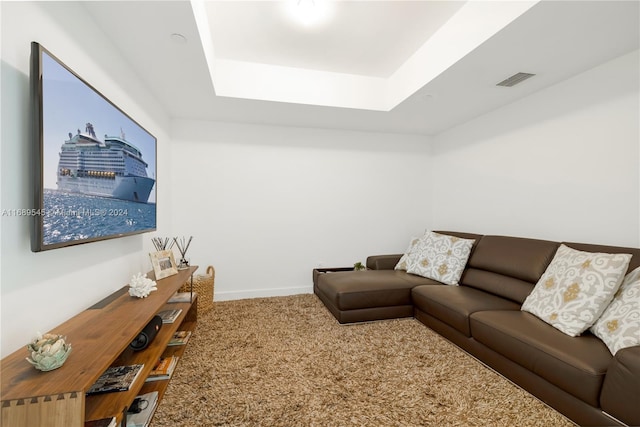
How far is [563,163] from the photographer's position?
252 centimetres

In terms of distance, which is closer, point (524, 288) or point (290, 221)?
point (524, 288)

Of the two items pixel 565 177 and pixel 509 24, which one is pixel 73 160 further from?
pixel 565 177

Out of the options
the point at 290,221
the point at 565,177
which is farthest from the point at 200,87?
the point at 565,177

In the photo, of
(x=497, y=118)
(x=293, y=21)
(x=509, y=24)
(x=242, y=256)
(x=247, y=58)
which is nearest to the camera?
(x=509, y=24)

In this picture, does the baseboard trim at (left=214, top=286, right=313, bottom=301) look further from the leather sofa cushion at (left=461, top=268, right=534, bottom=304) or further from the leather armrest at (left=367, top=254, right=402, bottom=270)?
the leather sofa cushion at (left=461, top=268, right=534, bottom=304)

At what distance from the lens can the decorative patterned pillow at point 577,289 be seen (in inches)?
66.8

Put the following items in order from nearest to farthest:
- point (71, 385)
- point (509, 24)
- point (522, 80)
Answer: point (71, 385) < point (509, 24) < point (522, 80)

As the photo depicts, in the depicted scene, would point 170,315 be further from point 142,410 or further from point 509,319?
point 509,319

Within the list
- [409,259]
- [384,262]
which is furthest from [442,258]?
[384,262]

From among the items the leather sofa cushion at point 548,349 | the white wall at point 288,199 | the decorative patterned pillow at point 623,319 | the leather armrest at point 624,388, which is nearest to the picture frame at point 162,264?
the white wall at point 288,199

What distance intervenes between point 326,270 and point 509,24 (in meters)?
2.96

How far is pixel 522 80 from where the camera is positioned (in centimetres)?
246

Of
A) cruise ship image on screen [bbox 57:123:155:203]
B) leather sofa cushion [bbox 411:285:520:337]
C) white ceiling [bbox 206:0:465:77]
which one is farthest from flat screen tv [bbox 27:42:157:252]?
leather sofa cushion [bbox 411:285:520:337]

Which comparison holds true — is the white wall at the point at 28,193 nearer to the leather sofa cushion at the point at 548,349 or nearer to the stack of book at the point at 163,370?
the stack of book at the point at 163,370
